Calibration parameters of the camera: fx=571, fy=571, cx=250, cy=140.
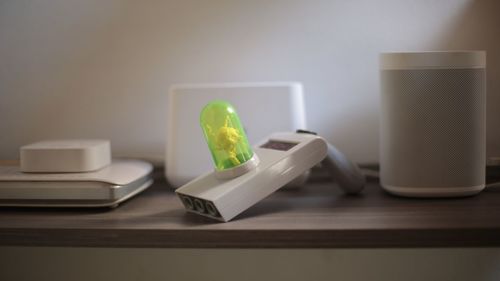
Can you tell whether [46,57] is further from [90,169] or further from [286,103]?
[286,103]

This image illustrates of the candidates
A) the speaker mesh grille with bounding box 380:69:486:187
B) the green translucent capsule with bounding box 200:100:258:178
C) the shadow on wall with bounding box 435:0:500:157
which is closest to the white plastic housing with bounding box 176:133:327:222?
the green translucent capsule with bounding box 200:100:258:178

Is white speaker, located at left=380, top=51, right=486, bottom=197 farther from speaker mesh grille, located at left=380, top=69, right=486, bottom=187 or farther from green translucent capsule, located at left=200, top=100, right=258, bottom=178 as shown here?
green translucent capsule, located at left=200, top=100, right=258, bottom=178

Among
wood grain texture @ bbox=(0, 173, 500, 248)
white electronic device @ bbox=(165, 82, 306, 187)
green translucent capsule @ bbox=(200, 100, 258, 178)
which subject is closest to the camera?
wood grain texture @ bbox=(0, 173, 500, 248)

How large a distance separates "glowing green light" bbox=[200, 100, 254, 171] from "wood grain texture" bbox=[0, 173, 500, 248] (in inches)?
2.8

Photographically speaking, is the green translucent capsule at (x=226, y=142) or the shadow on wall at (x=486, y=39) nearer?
the green translucent capsule at (x=226, y=142)

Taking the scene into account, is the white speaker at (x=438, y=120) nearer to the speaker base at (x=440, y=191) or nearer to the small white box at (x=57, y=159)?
the speaker base at (x=440, y=191)

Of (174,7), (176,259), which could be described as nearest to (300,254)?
(176,259)

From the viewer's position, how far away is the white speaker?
2.42ft

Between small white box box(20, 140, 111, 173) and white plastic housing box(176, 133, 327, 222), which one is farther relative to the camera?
small white box box(20, 140, 111, 173)

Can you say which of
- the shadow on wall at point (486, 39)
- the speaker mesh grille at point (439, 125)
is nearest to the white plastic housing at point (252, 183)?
the speaker mesh grille at point (439, 125)

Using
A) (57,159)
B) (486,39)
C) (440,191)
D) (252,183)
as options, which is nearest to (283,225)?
(252,183)

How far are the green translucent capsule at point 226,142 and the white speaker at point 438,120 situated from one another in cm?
21

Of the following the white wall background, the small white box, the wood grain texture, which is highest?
the white wall background

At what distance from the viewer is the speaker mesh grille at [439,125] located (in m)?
0.74
